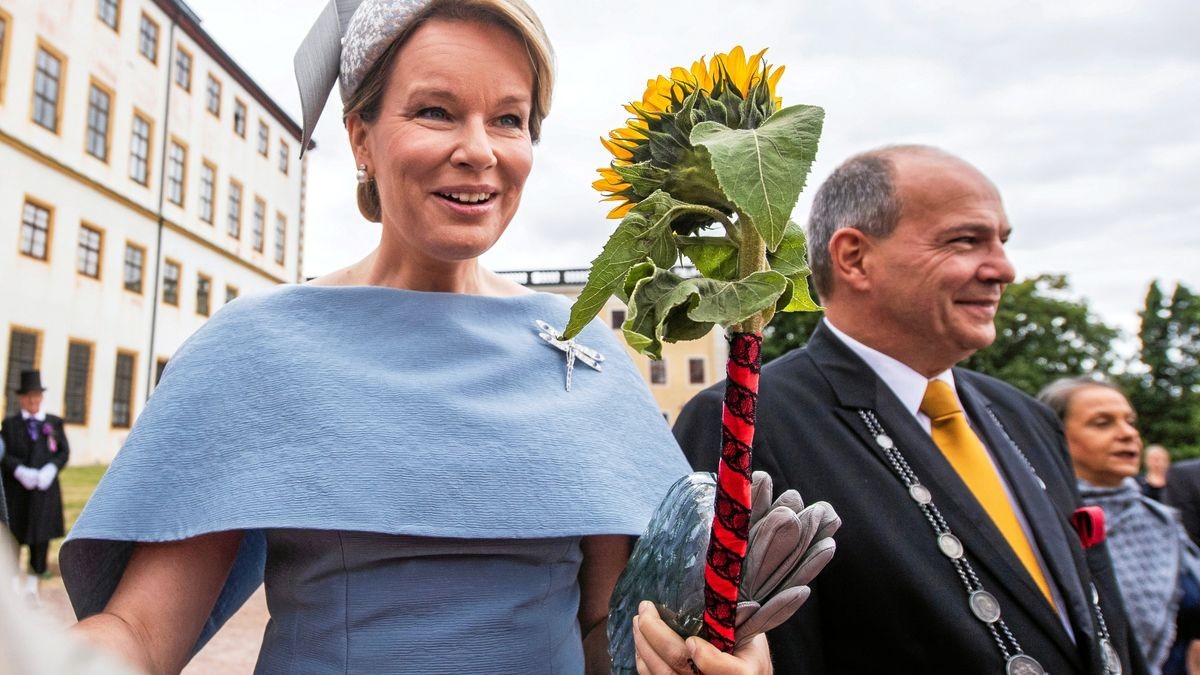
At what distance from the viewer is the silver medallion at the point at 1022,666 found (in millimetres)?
1903

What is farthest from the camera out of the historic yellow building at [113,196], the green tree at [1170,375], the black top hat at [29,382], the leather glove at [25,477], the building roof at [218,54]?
the green tree at [1170,375]

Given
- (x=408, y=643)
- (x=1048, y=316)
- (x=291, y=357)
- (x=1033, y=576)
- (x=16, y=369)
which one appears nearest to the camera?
(x=408, y=643)

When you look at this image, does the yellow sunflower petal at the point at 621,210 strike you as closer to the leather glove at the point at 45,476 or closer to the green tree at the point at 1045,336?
the leather glove at the point at 45,476

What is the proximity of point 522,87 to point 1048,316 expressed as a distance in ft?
134

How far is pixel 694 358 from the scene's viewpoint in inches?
1634

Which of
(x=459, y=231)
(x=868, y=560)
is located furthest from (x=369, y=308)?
(x=868, y=560)

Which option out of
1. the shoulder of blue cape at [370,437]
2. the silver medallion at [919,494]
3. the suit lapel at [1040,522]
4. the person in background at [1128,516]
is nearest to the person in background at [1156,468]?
the person in background at [1128,516]

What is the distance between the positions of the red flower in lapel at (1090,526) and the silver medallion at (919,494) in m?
0.62

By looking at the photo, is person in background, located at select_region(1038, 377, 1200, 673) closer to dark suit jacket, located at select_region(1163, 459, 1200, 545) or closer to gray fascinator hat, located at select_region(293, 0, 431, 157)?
dark suit jacket, located at select_region(1163, 459, 1200, 545)

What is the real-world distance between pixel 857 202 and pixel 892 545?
104 centimetres

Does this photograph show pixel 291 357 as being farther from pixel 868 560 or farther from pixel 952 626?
pixel 952 626

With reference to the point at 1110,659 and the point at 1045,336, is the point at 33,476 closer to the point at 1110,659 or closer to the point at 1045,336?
the point at 1110,659

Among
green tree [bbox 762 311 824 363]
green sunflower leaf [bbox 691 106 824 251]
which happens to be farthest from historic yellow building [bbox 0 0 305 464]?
green tree [bbox 762 311 824 363]

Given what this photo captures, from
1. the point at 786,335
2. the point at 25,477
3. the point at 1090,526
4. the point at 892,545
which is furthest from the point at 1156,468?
the point at 786,335
